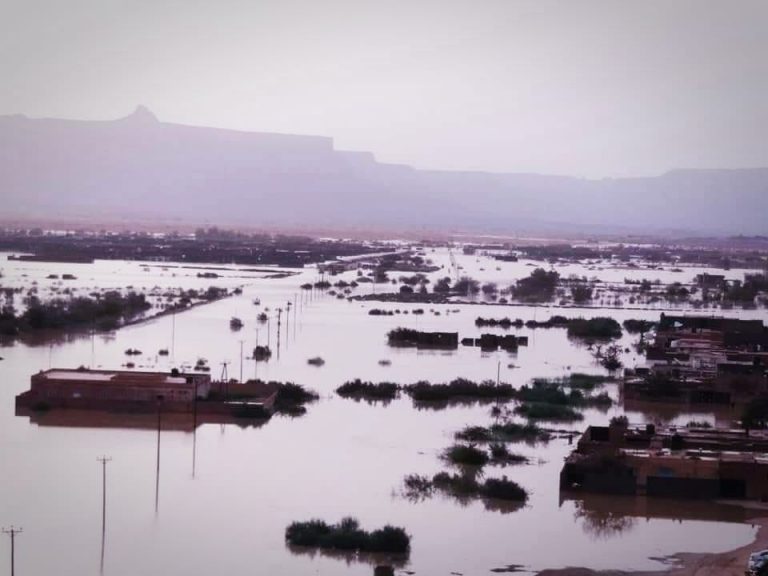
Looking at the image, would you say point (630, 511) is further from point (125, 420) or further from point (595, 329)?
point (595, 329)

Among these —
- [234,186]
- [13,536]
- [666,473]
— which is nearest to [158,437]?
[13,536]

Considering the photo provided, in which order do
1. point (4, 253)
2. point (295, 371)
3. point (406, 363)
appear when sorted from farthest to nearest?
1. point (4, 253)
2. point (406, 363)
3. point (295, 371)

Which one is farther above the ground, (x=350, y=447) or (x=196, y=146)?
(x=196, y=146)

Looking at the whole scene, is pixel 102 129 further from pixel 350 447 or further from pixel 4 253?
pixel 350 447

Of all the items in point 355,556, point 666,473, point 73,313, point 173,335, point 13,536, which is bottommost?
point 355,556

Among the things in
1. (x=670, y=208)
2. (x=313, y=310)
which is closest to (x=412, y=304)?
(x=313, y=310)

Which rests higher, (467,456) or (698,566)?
(467,456)
